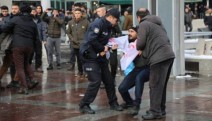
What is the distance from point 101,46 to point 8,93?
137 inches

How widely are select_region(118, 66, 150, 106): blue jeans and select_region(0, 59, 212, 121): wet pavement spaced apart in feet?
1.00

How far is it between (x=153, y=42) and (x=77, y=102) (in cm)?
253

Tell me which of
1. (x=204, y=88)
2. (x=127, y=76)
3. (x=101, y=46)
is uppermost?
(x=101, y=46)

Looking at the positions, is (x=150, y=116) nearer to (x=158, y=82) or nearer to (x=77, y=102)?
(x=158, y=82)

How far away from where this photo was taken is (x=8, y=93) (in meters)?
11.2

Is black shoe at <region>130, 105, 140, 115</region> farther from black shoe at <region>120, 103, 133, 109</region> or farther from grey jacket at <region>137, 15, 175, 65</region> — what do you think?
grey jacket at <region>137, 15, 175, 65</region>

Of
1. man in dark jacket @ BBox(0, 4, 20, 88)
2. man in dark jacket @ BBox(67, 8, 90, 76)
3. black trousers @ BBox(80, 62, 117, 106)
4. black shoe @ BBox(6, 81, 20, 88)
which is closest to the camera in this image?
black trousers @ BBox(80, 62, 117, 106)

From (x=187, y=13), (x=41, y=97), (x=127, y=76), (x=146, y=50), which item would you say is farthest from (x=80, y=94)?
(x=187, y=13)

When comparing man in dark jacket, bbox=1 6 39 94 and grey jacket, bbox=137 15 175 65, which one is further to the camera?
man in dark jacket, bbox=1 6 39 94

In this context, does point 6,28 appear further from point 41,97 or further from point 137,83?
point 137,83

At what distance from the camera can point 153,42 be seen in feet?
26.1

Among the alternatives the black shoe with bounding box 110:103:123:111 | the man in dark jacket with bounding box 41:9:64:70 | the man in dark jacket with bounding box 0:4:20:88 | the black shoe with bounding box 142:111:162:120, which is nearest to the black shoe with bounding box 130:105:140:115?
the black shoe with bounding box 142:111:162:120

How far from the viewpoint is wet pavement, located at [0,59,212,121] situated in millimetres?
8453

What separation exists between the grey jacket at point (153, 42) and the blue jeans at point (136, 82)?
0.52 metres
